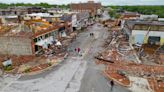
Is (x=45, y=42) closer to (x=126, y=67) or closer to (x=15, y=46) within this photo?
(x=15, y=46)

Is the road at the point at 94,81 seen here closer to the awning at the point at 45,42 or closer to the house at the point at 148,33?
the awning at the point at 45,42

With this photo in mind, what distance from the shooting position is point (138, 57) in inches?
1379

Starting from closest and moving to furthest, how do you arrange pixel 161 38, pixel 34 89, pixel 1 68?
pixel 34 89, pixel 1 68, pixel 161 38

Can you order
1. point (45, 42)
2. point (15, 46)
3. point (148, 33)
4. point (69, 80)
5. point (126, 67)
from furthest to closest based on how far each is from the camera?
point (148, 33) < point (45, 42) < point (15, 46) < point (126, 67) < point (69, 80)

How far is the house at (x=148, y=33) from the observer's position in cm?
4128

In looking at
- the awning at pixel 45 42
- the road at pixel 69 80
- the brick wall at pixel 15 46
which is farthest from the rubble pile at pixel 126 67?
the brick wall at pixel 15 46

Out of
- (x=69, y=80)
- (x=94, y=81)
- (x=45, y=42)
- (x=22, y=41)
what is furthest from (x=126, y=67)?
(x=22, y=41)

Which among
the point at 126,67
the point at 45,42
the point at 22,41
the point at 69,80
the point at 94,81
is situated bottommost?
the point at 94,81

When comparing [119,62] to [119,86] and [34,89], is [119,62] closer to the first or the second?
[119,86]

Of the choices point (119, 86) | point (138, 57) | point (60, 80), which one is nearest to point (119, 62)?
point (138, 57)

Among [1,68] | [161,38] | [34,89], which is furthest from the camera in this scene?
[161,38]

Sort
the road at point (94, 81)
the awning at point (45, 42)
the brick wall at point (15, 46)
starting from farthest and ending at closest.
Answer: the awning at point (45, 42) < the brick wall at point (15, 46) < the road at point (94, 81)

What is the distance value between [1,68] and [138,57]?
2171cm

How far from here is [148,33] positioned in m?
41.5
